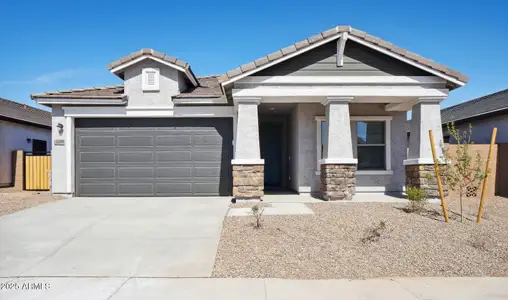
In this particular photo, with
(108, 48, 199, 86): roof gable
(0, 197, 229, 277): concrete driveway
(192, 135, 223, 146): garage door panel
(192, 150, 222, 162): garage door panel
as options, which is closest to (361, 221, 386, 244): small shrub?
(0, 197, 229, 277): concrete driveway

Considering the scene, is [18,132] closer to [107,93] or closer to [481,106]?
[107,93]

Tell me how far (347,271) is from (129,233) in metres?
4.41

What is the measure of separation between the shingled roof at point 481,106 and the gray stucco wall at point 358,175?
4941 millimetres

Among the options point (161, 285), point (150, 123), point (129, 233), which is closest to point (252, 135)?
point (150, 123)

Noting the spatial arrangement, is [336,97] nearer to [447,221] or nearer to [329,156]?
[329,156]

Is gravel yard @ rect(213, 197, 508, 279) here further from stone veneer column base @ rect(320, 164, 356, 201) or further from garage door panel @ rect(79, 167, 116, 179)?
garage door panel @ rect(79, 167, 116, 179)

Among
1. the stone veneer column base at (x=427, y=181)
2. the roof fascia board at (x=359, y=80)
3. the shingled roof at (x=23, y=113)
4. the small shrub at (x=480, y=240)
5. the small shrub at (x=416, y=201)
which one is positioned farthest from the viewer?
the shingled roof at (x=23, y=113)

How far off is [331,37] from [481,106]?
10917 mm

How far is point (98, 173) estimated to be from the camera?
12.4m

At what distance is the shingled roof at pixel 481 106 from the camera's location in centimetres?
1543

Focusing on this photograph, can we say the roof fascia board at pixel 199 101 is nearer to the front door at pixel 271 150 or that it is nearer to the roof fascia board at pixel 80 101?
the roof fascia board at pixel 80 101

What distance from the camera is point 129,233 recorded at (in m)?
7.43

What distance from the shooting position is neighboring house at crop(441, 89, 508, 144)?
14.5 meters

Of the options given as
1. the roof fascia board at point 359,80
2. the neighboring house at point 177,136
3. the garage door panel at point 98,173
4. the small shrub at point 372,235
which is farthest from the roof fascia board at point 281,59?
the small shrub at point 372,235
